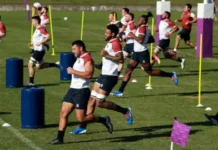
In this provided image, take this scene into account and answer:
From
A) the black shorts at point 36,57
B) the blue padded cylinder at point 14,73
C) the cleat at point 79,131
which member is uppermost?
the black shorts at point 36,57

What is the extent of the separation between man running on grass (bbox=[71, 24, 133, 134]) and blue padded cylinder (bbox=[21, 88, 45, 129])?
3.20ft

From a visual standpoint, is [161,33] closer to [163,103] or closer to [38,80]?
[38,80]

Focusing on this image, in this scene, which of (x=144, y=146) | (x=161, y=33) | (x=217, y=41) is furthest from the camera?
(x=217, y=41)

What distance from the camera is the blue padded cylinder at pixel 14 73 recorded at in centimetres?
2309

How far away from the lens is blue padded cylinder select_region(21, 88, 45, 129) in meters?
16.8

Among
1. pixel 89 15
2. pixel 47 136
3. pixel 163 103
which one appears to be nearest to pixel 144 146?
pixel 47 136

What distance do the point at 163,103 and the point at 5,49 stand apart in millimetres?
15832

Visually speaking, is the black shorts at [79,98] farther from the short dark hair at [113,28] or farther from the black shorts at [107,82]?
the short dark hair at [113,28]

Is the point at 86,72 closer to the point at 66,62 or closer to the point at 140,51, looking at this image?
the point at 140,51

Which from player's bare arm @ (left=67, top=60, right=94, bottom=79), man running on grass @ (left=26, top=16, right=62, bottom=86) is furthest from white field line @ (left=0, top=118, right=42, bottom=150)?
man running on grass @ (left=26, top=16, right=62, bottom=86)

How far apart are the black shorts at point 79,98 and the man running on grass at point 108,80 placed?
3.87ft

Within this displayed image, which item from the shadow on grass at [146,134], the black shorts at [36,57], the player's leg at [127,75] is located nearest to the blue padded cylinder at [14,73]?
the black shorts at [36,57]

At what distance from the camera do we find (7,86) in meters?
23.3

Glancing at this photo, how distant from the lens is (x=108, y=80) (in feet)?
54.8
